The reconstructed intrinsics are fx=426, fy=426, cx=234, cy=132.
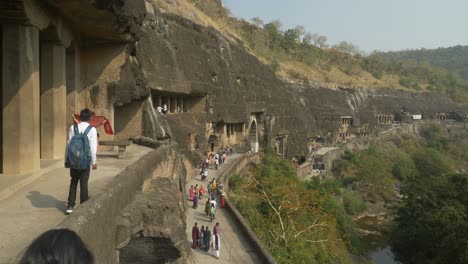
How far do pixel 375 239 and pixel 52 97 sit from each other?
28543mm

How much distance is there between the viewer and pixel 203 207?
15977mm

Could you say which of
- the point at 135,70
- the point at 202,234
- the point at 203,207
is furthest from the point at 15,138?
the point at 203,207

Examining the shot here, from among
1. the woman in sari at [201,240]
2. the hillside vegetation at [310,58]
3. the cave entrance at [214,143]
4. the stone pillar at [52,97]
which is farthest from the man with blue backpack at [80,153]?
the hillside vegetation at [310,58]

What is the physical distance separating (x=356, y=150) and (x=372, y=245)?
68.3ft

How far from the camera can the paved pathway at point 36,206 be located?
3.96m

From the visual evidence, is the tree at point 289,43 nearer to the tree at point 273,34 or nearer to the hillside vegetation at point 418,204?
the tree at point 273,34

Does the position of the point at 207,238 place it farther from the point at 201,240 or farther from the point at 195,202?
the point at 195,202

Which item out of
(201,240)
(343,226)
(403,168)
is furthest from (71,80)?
(403,168)

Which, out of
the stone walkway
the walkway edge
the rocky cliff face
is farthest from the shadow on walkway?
the stone walkway

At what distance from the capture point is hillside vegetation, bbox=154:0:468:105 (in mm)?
59491

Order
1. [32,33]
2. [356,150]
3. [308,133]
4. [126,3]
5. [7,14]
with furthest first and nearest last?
[356,150] → [308,133] → [126,3] → [32,33] → [7,14]

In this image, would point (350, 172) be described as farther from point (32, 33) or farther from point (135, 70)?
point (32, 33)

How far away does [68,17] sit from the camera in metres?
8.45

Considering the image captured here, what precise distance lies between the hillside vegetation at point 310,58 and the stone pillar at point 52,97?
36553 mm
